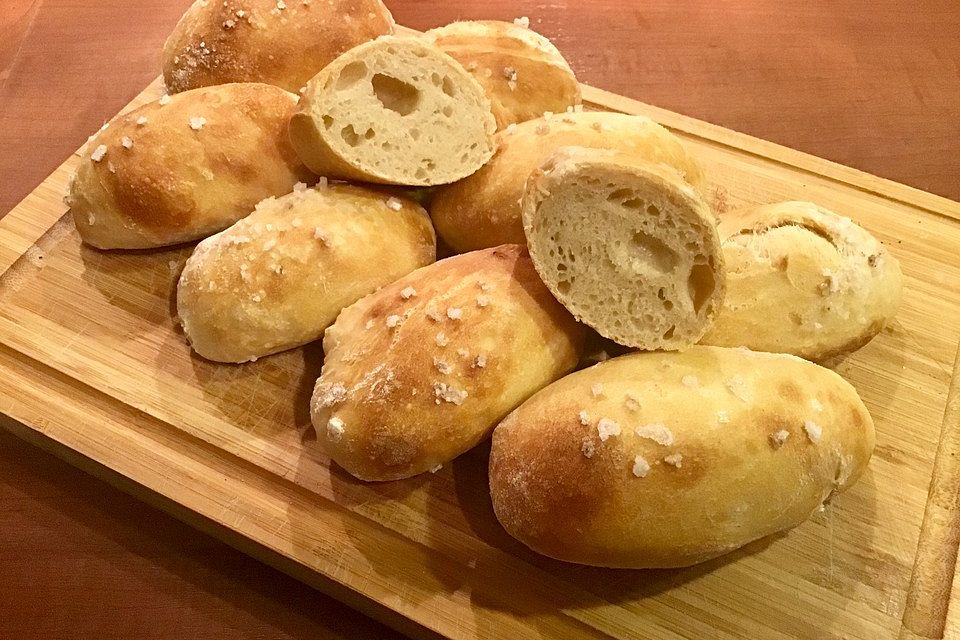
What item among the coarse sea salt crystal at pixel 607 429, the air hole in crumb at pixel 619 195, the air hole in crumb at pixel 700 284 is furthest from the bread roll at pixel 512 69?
the coarse sea salt crystal at pixel 607 429

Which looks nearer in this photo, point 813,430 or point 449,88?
point 813,430

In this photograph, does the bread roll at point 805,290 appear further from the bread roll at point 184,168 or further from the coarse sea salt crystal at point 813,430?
the bread roll at point 184,168

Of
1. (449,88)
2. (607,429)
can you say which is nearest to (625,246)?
(607,429)

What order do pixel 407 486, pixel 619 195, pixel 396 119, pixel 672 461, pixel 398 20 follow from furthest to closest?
pixel 398 20 → pixel 396 119 → pixel 407 486 → pixel 619 195 → pixel 672 461

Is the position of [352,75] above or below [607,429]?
above

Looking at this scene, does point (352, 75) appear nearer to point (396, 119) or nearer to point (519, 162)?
point (396, 119)

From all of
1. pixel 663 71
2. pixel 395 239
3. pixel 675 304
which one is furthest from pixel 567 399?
pixel 663 71
